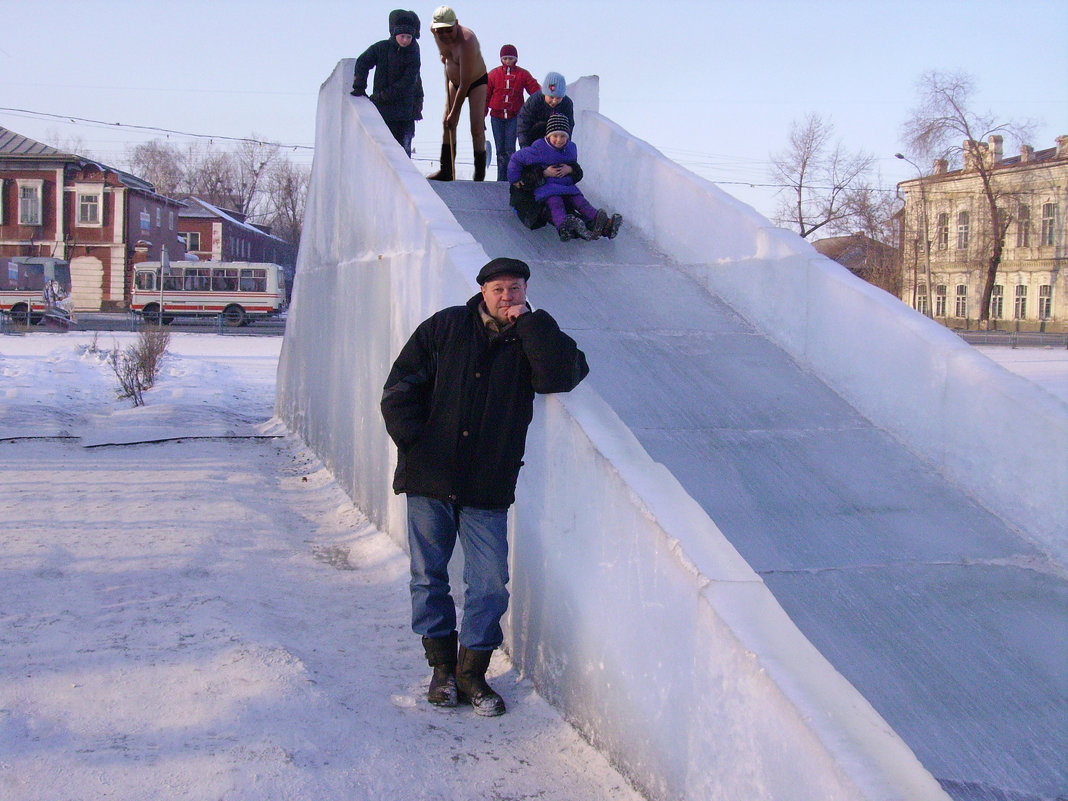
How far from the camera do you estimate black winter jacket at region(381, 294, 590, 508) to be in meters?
3.54

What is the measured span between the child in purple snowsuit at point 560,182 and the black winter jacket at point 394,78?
4.00 ft

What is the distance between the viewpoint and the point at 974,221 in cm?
4366

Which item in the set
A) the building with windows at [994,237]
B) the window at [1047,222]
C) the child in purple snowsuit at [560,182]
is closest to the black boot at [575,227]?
the child in purple snowsuit at [560,182]

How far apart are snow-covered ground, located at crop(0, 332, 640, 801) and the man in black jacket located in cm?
31

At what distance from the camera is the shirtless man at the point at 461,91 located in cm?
912

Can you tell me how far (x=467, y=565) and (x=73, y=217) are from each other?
47.7 meters

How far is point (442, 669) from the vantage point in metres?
3.72

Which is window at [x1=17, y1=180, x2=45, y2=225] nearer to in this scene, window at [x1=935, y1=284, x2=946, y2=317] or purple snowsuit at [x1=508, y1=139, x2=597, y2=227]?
purple snowsuit at [x1=508, y1=139, x2=597, y2=227]

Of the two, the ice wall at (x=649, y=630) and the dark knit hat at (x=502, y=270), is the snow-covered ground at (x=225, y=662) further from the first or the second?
the dark knit hat at (x=502, y=270)

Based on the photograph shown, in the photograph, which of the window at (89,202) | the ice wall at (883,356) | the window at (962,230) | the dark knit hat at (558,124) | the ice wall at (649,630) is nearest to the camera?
the ice wall at (649,630)

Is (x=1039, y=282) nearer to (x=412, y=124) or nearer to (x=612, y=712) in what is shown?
(x=412, y=124)

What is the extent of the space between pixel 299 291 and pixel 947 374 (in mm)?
7212

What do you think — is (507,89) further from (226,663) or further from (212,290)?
(212,290)

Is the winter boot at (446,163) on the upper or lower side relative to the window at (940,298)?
lower
